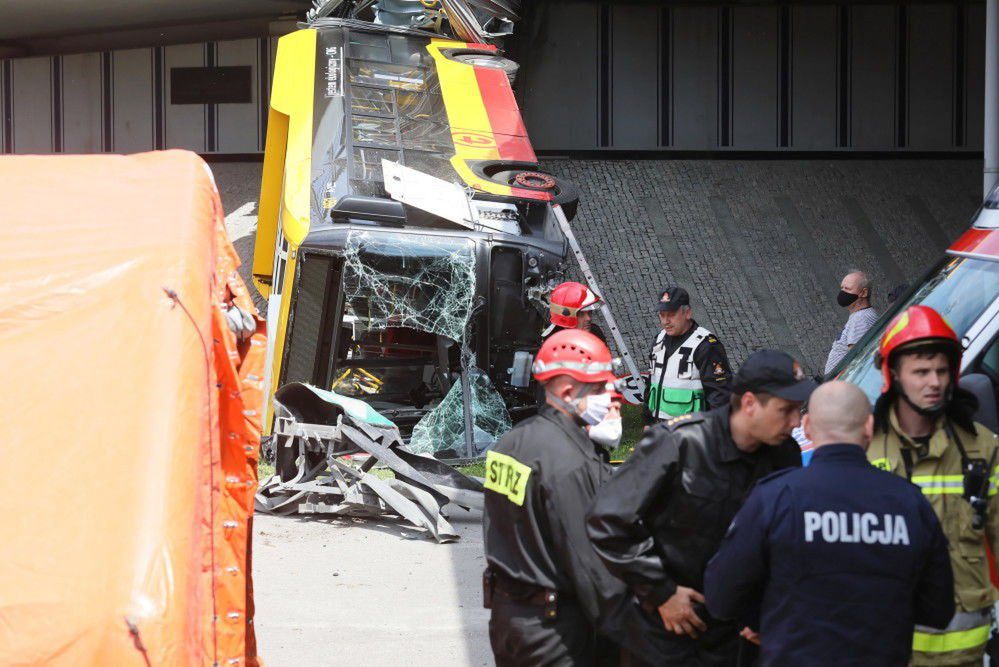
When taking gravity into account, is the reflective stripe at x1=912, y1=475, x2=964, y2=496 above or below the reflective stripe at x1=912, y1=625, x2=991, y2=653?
above

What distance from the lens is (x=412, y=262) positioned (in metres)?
10.4

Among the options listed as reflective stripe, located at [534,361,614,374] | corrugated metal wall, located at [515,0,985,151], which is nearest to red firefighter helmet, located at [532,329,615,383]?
reflective stripe, located at [534,361,614,374]

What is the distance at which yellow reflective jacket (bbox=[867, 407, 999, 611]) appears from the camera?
3674 mm

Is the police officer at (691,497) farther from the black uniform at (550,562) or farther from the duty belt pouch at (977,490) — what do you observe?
the duty belt pouch at (977,490)

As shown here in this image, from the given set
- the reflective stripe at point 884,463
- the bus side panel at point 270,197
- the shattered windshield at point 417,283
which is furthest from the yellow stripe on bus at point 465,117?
the reflective stripe at point 884,463

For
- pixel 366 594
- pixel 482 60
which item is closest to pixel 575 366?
pixel 366 594

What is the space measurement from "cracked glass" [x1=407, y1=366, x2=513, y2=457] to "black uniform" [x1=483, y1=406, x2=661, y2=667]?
6.44 m

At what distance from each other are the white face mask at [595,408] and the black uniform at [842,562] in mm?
808

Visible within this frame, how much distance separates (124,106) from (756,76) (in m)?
11.6

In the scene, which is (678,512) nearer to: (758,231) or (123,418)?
(123,418)

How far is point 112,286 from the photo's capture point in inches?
159

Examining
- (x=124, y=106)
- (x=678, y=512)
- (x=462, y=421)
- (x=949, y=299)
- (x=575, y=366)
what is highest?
(x=124, y=106)

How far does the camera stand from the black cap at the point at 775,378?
3453 millimetres

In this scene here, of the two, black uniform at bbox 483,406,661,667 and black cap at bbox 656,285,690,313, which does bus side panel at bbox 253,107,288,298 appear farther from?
black uniform at bbox 483,406,661,667
